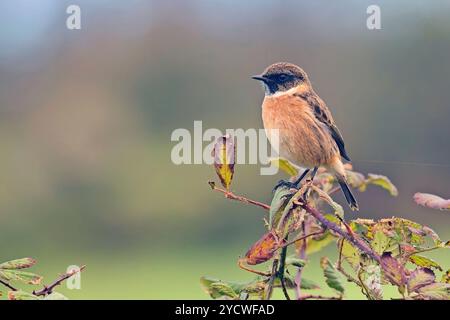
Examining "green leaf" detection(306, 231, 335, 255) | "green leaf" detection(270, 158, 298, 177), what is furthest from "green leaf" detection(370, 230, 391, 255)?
"green leaf" detection(270, 158, 298, 177)

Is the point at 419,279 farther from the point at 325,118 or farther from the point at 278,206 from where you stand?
the point at 325,118

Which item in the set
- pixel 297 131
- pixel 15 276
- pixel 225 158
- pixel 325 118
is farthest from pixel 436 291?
pixel 325 118

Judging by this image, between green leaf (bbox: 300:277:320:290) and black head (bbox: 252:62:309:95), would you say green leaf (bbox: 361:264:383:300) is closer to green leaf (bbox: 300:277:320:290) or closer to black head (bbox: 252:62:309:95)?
green leaf (bbox: 300:277:320:290)

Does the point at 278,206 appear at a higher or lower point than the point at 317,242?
higher

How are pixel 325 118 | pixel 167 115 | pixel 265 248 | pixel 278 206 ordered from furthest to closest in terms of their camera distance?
pixel 167 115, pixel 325 118, pixel 278 206, pixel 265 248

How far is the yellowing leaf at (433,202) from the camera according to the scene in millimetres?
1290

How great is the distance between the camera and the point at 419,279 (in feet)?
3.95

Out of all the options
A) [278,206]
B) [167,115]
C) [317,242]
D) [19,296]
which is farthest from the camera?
[167,115]

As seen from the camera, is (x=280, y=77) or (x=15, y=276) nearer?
(x=15, y=276)

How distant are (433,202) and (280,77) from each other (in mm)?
1693

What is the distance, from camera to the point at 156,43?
11398 millimetres

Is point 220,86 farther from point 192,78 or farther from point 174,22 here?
point 174,22

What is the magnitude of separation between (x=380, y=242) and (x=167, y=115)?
368 inches
